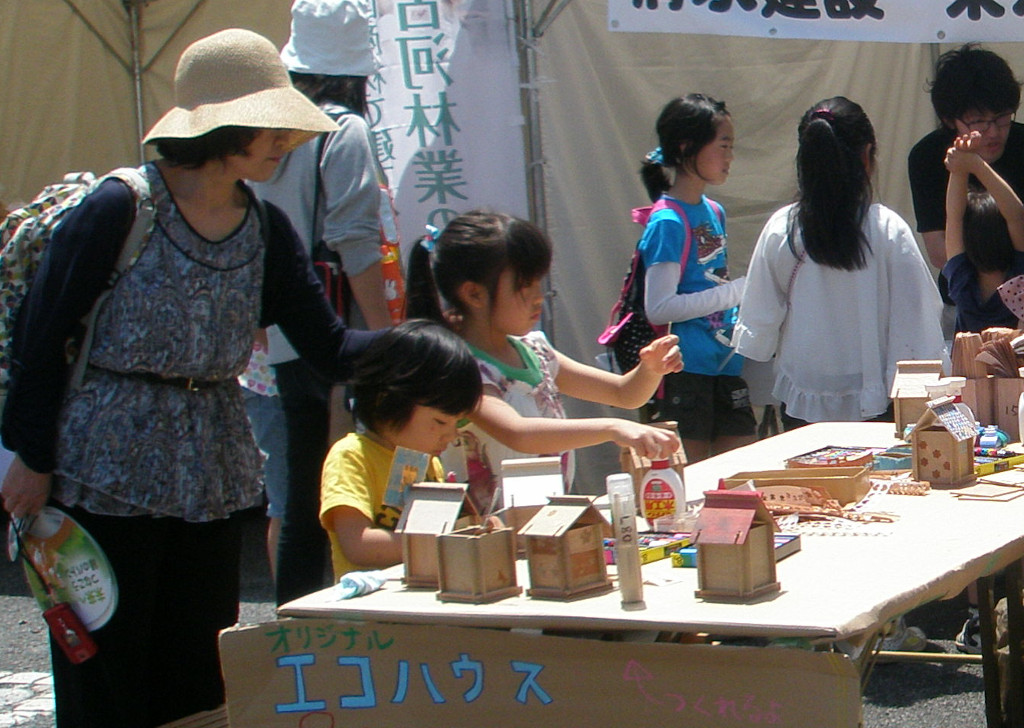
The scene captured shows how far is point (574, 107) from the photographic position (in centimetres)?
476

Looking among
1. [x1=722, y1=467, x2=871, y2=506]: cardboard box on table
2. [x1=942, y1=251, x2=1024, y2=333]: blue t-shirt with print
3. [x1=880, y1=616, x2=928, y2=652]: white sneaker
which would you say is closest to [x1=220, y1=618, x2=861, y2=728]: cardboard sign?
[x1=722, y1=467, x2=871, y2=506]: cardboard box on table

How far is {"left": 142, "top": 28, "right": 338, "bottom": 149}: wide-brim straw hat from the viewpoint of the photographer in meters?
2.12

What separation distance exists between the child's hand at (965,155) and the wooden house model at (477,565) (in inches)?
96.1

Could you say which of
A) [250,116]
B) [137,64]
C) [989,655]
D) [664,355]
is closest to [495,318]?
[664,355]

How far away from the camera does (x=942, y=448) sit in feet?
8.14

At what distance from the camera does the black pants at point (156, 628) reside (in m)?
2.13

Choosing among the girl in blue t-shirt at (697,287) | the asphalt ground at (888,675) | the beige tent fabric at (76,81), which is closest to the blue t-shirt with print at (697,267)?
the girl in blue t-shirt at (697,287)

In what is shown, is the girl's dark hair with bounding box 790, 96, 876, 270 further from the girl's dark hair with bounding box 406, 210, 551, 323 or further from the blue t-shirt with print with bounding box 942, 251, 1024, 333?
the girl's dark hair with bounding box 406, 210, 551, 323

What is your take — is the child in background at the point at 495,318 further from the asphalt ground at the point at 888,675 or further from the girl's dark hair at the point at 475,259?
the asphalt ground at the point at 888,675

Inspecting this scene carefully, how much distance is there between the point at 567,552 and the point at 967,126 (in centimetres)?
297

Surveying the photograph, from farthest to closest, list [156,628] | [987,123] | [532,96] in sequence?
1. [532,96]
2. [987,123]
3. [156,628]

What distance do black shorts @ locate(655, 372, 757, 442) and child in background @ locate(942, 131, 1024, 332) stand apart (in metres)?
0.72

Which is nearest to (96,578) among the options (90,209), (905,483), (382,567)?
(382,567)

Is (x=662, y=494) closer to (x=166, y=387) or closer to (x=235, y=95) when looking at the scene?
(x=166, y=387)
